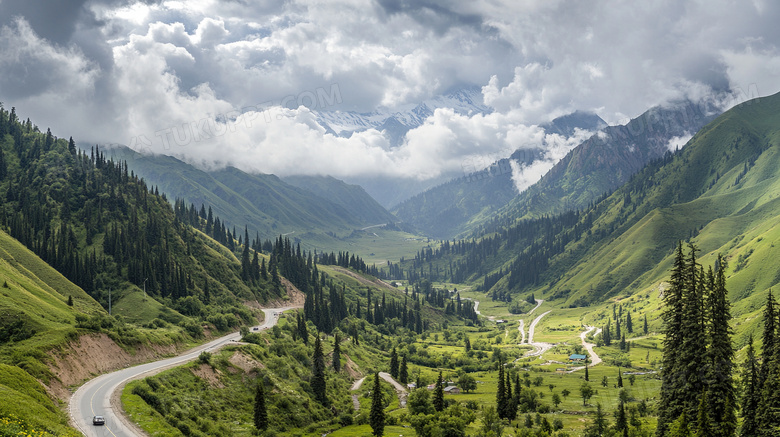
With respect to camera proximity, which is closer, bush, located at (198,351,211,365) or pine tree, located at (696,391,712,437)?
pine tree, located at (696,391,712,437)

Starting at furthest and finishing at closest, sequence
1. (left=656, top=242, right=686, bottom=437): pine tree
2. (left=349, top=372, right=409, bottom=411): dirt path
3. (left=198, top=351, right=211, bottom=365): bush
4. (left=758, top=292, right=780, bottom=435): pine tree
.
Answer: (left=349, top=372, right=409, bottom=411): dirt path, (left=198, top=351, right=211, bottom=365): bush, (left=656, top=242, right=686, bottom=437): pine tree, (left=758, top=292, right=780, bottom=435): pine tree

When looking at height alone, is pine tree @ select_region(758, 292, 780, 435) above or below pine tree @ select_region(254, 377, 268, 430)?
above

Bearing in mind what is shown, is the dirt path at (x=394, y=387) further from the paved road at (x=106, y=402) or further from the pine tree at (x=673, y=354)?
the pine tree at (x=673, y=354)

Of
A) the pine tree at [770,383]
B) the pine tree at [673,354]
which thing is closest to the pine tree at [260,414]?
the pine tree at [673,354]

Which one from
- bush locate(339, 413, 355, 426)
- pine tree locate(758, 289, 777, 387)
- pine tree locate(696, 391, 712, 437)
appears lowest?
bush locate(339, 413, 355, 426)

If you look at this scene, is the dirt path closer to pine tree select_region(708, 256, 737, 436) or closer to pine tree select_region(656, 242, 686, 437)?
pine tree select_region(656, 242, 686, 437)

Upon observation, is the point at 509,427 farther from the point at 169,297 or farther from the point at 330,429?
the point at 169,297

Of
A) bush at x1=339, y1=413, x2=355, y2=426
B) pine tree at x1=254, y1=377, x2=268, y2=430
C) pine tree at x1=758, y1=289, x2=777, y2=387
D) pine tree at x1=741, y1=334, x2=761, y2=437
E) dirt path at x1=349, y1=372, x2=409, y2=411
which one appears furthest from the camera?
dirt path at x1=349, y1=372, x2=409, y2=411

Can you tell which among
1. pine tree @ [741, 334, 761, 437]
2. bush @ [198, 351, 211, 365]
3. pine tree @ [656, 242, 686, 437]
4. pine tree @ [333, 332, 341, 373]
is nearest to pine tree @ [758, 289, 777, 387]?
pine tree @ [741, 334, 761, 437]

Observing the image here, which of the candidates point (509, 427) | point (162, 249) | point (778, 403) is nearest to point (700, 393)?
point (778, 403)
